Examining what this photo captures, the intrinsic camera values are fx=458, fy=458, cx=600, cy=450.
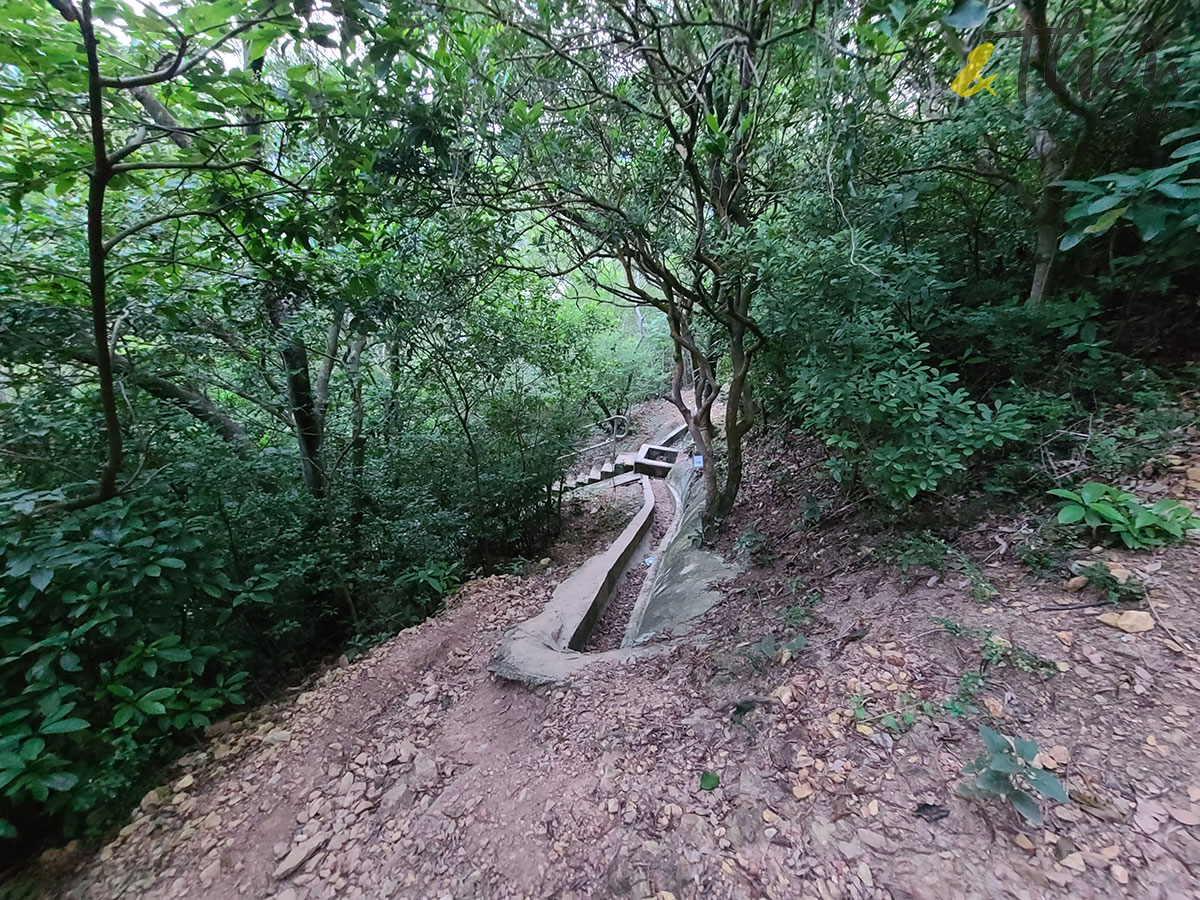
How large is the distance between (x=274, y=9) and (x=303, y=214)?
1.29 metres

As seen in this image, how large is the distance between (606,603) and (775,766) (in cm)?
341

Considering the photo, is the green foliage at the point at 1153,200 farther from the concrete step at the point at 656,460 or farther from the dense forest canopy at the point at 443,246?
the concrete step at the point at 656,460

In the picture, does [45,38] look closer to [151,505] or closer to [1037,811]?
[151,505]

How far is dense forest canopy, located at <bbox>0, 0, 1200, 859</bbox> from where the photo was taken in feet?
6.96

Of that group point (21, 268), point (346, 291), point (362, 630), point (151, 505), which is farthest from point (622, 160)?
point (362, 630)

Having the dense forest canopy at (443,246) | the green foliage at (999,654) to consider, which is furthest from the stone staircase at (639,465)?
the green foliage at (999,654)

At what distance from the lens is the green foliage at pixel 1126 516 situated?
76.0 inches

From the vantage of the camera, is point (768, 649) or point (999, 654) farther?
point (768, 649)

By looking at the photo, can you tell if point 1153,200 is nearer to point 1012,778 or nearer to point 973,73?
point 973,73

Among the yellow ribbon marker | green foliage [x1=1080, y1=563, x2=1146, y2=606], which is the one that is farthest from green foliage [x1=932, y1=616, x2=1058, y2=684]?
the yellow ribbon marker

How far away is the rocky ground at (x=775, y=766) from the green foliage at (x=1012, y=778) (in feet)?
0.16

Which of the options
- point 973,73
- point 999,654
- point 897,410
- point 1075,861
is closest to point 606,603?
point 897,410

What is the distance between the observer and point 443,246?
3611 millimetres

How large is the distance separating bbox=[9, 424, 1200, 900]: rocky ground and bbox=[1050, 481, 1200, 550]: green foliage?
0.25 feet
